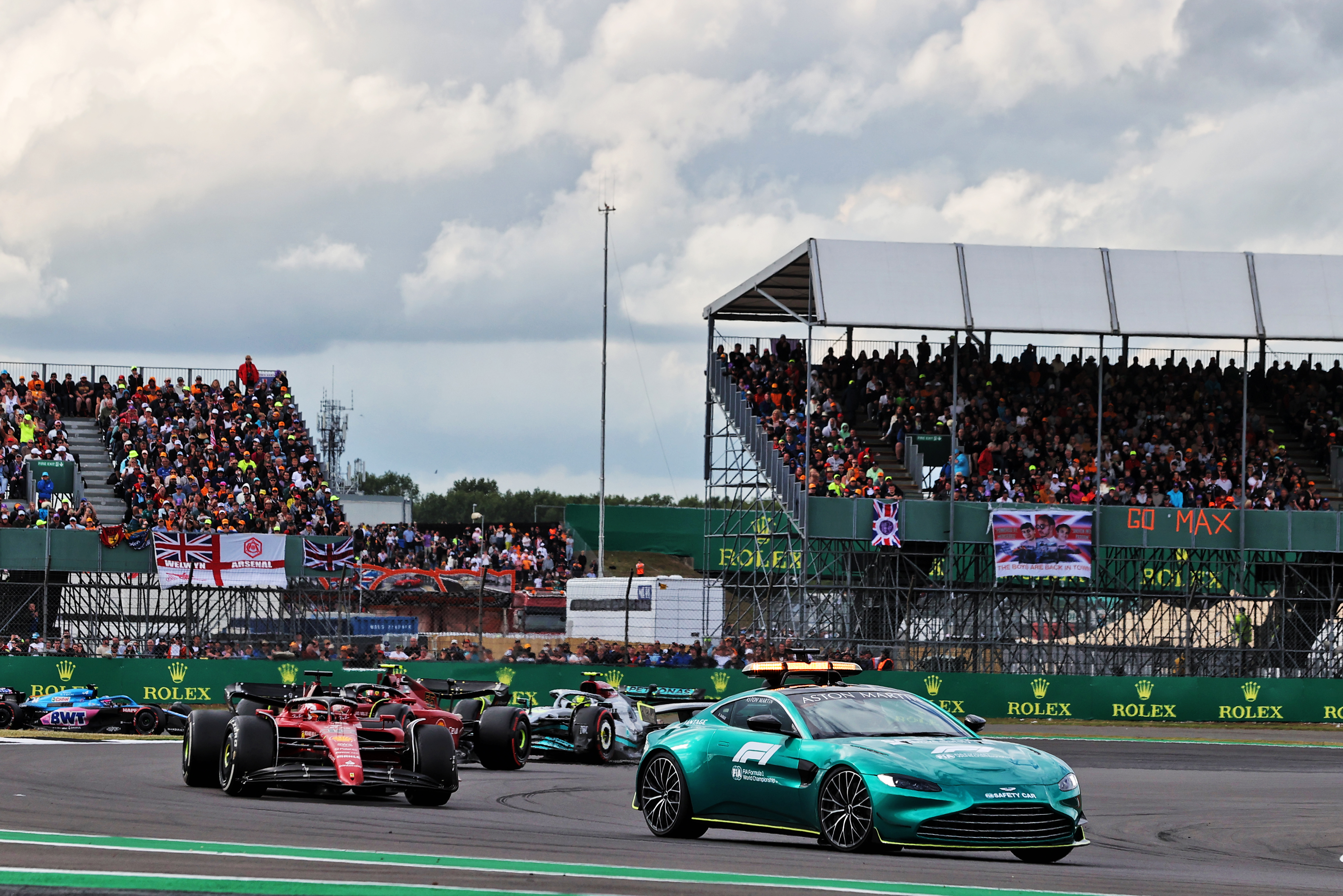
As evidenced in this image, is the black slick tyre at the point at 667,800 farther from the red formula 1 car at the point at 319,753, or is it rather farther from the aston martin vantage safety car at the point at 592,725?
the aston martin vantage safety car at the point at 592,725

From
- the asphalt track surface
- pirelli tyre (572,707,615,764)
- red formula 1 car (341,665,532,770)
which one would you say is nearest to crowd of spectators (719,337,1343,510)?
pirelli tyre (572,707,615,764)

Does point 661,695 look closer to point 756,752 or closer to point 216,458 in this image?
point 756,752

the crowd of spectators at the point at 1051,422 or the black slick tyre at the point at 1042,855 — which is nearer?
the black slick tyre at the point at 1042,855

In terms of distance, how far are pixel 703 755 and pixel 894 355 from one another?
29.7 meters

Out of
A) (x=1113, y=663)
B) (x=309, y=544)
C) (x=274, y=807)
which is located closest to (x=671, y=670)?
(x=309, y=544)

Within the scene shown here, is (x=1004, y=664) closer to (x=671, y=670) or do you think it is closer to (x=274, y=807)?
(x=671, y=670)

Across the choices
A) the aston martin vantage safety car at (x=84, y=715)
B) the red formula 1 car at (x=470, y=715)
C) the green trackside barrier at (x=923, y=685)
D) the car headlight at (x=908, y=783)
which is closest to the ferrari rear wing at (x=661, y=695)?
the red formula 1 car at (x=470, y=715)

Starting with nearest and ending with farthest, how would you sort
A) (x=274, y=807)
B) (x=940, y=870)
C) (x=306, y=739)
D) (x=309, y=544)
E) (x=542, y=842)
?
1. (x=940, y=870)
2. (x=542, y=842)
3. (x=274, y=807)
4. (x=306, y=739)
5. (x=309, y=544)

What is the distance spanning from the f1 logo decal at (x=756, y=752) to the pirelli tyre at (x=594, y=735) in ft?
36.6

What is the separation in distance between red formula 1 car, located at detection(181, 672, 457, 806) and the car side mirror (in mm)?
3662

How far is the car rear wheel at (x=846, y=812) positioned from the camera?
10.8 meters

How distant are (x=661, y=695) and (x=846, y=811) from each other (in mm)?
14297

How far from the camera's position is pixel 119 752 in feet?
72.6

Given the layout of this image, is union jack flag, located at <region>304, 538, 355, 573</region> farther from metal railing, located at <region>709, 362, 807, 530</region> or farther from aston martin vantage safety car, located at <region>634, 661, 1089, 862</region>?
aston martin vantage safety car, located at <region>634, 661, 1089, 862</region>
